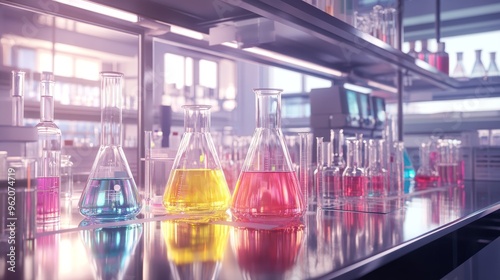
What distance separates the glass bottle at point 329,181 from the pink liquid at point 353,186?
0.02m

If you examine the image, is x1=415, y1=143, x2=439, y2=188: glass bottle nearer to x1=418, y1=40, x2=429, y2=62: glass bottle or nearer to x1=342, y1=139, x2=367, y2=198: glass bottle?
x1=418, y1=40, x2=429, y2=62: glass bottle

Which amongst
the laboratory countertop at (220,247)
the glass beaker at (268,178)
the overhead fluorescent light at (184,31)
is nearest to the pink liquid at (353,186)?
the laboratory countertop at (220,247)

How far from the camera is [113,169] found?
0.94 metres

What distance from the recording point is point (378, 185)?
A: 161cm

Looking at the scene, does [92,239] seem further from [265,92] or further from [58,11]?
[58,11]

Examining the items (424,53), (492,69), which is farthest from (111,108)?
(492,69)

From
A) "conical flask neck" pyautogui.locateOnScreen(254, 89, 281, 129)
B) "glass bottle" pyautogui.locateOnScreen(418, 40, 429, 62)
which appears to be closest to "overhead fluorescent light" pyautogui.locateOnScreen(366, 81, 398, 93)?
"glass bottle" pyautogui.locateOnScreen(418, 40, 429, 62)

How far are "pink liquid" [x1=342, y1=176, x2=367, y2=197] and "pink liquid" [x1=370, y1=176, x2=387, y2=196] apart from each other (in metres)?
0.14

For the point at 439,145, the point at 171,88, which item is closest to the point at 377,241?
the point at 439,145

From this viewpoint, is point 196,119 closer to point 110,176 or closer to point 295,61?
point 110,176

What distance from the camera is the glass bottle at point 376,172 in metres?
1.56

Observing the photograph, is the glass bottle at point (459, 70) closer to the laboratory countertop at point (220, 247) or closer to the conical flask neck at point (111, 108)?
the laboratory countertop at point (220, 247)

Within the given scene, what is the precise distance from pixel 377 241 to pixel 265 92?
0.36 meters

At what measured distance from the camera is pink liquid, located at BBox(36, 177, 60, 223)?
0.88 m
